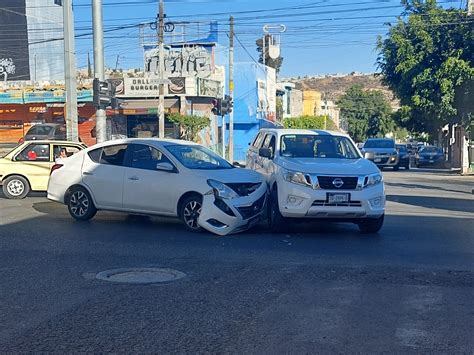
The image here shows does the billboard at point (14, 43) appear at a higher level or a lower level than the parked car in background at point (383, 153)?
higher

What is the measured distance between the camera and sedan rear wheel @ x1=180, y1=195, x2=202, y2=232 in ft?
36.1

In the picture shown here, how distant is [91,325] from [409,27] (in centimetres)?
3080

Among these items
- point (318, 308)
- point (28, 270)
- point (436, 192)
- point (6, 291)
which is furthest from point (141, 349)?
point (436, 192)

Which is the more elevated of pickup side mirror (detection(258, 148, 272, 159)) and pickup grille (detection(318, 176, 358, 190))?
pickup side mirror (detection(258, 148, 272, 159))

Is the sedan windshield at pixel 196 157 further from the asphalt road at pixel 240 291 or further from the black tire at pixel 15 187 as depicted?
the black tire at pixel 15 187

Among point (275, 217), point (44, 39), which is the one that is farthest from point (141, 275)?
point (44, 39)

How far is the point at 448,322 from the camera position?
6.05m

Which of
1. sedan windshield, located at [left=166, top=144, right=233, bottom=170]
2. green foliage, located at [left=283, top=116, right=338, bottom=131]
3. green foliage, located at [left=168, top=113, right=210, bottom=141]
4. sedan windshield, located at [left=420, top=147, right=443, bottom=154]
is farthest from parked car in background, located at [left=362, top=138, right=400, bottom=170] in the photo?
sedan windshield, located at [left=166, top=144, right=233, bottom=170]

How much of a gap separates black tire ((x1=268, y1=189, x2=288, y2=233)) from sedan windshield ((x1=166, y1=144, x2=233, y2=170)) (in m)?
1.25

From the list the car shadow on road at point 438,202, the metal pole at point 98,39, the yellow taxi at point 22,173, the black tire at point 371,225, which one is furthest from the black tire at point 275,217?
the metal pole at point 98,39

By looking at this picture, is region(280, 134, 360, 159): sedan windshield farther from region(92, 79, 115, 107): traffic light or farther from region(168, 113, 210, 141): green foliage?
region(168, 113, 210, 141): green foliage

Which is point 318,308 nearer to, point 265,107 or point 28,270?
point 28,270

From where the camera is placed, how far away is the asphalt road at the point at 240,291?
18.0 ft

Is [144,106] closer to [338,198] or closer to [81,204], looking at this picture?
[81,204]
